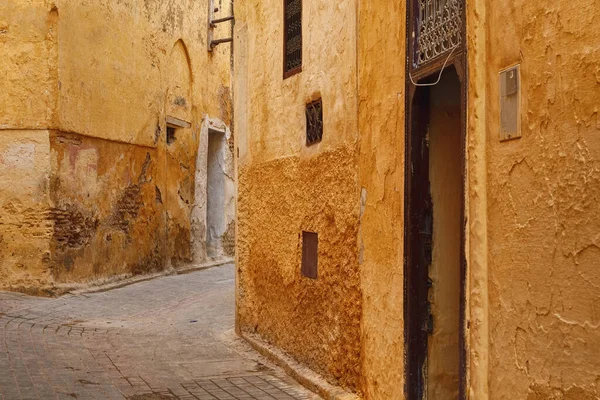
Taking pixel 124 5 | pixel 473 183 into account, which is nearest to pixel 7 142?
pixel 124 5

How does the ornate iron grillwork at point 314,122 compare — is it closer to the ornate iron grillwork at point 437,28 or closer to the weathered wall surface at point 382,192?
the weathered wall surface at point 382,192

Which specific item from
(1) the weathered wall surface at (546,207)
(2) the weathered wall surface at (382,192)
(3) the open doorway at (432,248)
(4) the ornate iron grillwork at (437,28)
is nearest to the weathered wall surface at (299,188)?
(2) the weathered wall surface at (382,192)

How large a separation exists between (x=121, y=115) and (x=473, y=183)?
10.9 m

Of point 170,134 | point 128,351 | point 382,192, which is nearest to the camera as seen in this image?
point 382,192

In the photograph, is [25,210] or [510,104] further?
[25,210]

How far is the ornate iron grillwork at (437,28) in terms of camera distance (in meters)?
4.23

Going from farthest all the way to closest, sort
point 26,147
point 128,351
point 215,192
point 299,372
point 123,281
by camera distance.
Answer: point 215,192 → point 123,281 → point 26,147 → point 128,351 → point 299,372

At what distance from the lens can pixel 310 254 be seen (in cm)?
702

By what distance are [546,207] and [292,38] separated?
15.5 ft

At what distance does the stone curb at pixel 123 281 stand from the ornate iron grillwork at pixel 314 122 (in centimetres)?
616

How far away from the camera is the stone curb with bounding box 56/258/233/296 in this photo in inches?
478

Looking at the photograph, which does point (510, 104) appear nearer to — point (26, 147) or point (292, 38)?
point (292, 38)

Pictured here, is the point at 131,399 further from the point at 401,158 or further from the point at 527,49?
the point at 527,49

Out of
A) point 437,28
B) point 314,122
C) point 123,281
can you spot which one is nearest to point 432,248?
point 437,28
